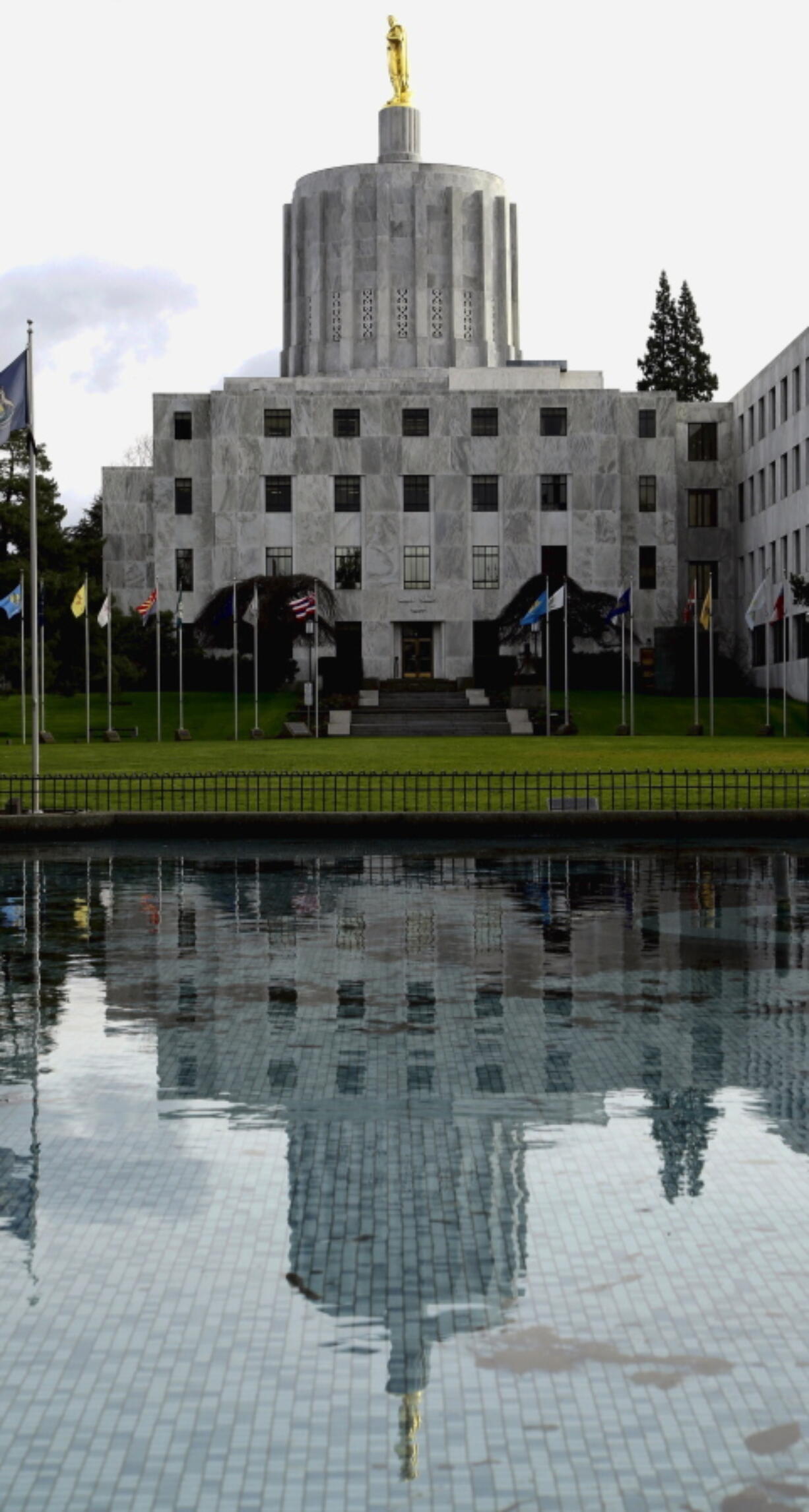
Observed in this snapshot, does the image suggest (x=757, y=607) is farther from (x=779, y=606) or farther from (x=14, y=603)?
(x=14, y=603)

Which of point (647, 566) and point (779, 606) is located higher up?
point (647, 566)

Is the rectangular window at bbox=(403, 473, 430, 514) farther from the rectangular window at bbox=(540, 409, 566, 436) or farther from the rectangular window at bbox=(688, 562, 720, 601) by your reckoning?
the rectangular window at bbox=(688, 562, 720, 601)

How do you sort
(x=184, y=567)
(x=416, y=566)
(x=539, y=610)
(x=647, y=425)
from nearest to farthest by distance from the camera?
(x=539, y=610) < (x=416, y=566) < (x=184, y=567) < (x=647, y=425)

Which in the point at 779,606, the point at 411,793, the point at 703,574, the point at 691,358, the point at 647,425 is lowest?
the point at 411,793

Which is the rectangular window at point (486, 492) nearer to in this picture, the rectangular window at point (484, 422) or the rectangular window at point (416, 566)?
the rectangular window at point (484, 422)

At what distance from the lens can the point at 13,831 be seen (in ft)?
95.7

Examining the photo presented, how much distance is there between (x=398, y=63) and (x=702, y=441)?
26948mm

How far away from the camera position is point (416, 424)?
3467 inches

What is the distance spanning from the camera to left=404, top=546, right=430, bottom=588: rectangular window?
290ft

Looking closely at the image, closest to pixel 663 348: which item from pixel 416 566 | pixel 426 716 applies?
pixel 416 566

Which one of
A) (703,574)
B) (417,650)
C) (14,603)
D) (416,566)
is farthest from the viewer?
(703,574)

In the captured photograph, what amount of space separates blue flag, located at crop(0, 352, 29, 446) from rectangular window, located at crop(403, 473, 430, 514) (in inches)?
2310

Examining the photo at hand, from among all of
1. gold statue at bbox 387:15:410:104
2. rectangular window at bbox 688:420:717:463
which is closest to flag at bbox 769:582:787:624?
rectangular window at bbox 688:420:717:463

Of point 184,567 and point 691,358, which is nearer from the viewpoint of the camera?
point 184,567
